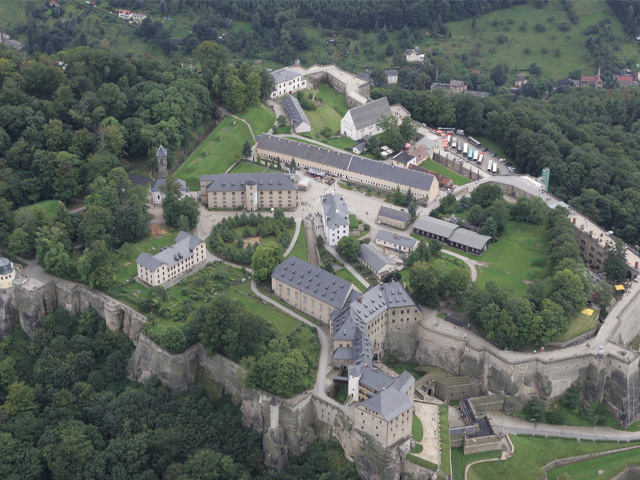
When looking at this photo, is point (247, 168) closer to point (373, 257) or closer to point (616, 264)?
point (373, 257)

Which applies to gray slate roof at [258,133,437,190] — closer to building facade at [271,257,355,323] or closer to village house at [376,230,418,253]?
village house at [376,230,418,253]

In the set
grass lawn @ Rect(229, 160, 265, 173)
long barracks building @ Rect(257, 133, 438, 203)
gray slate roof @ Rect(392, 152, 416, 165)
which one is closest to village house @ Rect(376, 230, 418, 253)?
long barracks building @ Rect(257, 133, 438, 203)

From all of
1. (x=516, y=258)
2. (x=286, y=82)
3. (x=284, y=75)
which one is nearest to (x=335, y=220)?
(x=516, y=258)

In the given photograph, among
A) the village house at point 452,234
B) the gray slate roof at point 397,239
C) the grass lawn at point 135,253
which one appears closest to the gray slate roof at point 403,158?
the village house at point 452,234

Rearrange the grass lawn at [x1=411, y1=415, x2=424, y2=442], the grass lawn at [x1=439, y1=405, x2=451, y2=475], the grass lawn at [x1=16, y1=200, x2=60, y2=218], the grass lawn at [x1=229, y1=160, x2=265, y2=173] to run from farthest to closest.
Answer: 1. the grass lawn at [x1=229, y1=160, x2=265, y2=173]
2. the grass lawn at [x1=16, y1=200, x2=60, y2=218]
3. the grass lawn at [x1=411, y1=415, x2=424, y2=442]
4. the grass lawn at [x1=439, y1=405, x2=451, y2=475]

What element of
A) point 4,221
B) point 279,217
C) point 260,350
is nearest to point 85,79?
point 4,221
